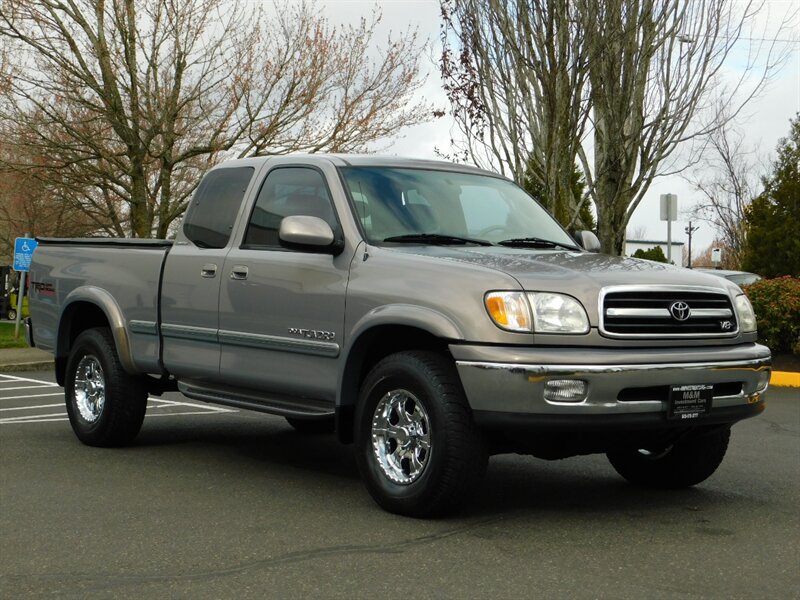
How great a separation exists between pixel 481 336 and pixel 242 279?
2087mm

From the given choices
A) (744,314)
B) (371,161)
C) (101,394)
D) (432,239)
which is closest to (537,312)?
(432,239)

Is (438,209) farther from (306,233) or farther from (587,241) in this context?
(587,241)

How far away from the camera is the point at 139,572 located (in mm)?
5043

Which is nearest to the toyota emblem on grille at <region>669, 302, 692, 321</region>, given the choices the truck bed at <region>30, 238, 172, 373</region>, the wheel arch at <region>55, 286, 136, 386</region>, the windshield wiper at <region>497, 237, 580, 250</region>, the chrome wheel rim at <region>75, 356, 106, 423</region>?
the windshield wiper at <region>497, 237, 580, 250</region>

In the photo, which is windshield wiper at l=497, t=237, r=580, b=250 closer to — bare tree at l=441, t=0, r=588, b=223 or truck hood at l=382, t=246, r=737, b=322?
truck hood at l=382, t=246, r=737, b=322

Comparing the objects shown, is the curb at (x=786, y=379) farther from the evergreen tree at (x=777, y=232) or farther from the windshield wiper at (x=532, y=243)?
the evergreen tree at (x=777, y=232)

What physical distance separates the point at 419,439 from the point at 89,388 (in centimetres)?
369

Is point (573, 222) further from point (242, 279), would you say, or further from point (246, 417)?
point (242, 279)

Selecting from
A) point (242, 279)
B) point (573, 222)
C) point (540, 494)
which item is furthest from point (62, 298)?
point (573, 222)

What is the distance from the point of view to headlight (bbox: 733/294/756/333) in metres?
6.41

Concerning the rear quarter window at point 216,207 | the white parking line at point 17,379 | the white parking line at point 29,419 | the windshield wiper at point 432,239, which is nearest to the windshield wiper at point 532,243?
the windshield wiper at point 432,239

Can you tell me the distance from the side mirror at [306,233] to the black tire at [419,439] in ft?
2.64

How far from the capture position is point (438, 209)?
7133 mm

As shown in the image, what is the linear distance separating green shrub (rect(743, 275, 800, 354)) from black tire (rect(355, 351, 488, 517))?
1084cm
